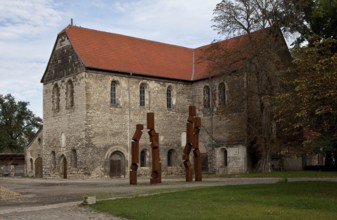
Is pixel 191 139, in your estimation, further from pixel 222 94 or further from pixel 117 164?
pixel 222 94

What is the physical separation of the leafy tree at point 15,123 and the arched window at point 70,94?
36548 mm

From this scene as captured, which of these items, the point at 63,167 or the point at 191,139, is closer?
the point at 191,139

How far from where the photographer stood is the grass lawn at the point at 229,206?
483 inches

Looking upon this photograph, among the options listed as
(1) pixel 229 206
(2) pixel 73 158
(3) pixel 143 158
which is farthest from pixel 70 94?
(1) pixel 229 206

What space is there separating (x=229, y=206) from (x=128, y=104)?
97.0 feet

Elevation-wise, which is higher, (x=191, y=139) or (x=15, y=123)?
(x=15, y=123)

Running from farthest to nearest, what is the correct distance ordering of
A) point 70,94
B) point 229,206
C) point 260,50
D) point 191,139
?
1. point 70,94
2. point 260,50
3. point 191,139
4. point 229,206

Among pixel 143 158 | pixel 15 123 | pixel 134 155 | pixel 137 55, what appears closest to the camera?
pixel 134 155

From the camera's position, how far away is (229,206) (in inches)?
554

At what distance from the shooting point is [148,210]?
13.5 m

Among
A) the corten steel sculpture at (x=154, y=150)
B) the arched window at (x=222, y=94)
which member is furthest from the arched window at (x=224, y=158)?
the corten steel sculpture at (x=154, y=150)

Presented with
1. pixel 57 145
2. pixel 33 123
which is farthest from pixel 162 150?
pixel 33 123

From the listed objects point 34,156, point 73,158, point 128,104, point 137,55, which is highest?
point 137,55

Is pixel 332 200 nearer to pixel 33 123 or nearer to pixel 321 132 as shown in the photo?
pixel 321 132
